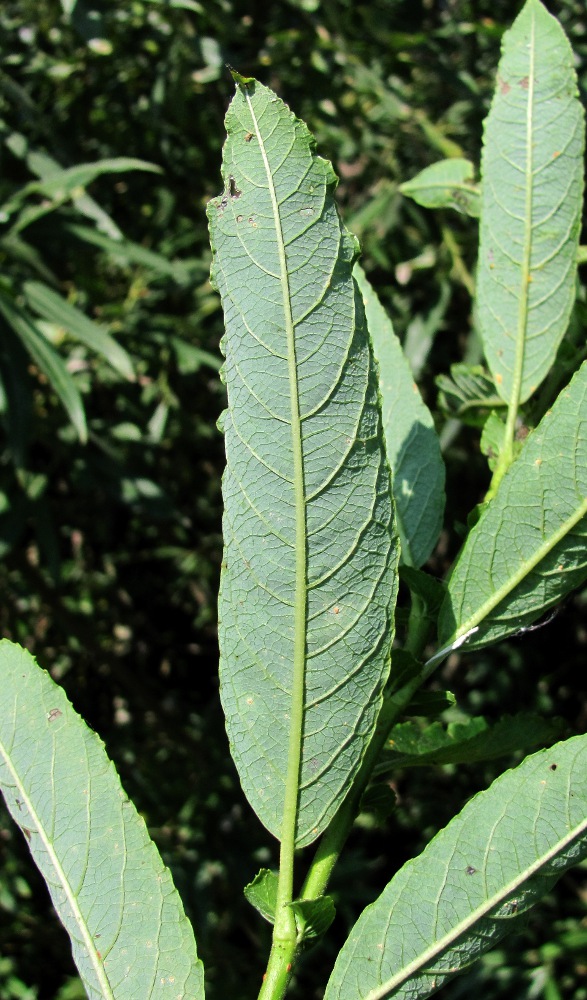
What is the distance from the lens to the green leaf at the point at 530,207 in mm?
693

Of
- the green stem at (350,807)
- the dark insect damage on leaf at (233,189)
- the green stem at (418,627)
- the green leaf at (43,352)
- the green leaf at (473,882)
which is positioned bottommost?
the green leaf at (473,882)

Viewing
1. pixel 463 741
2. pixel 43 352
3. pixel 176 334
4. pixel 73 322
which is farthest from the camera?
pixel 176 334

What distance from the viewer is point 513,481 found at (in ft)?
1.87

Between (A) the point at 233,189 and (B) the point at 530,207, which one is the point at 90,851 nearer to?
(A) the point at 233,189

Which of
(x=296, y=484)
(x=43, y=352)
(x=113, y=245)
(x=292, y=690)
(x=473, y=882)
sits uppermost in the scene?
(x=113, y=245)

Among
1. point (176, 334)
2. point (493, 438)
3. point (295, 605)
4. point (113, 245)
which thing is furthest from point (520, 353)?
point (176, 334)

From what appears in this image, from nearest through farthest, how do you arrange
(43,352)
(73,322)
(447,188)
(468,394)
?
(468,394)
(447,188)
(43,352)
(73,322)

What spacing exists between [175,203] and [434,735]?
186 centimetres

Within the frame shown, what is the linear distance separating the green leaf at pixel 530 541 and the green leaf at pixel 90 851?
229 mm

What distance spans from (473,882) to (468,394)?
41cm

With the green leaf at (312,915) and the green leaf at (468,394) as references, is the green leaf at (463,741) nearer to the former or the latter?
the green leaf at (312,915)

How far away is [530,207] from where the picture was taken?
71cm

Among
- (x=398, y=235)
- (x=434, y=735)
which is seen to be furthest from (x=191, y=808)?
(x=434, y=735)

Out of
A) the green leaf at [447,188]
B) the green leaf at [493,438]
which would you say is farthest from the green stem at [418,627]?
the green leaf at [447,188]
